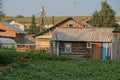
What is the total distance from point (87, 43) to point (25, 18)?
85195 millimetres

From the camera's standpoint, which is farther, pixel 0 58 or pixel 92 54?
pixel 92 54

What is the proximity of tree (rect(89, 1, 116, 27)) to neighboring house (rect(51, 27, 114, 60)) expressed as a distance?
22.4 meters

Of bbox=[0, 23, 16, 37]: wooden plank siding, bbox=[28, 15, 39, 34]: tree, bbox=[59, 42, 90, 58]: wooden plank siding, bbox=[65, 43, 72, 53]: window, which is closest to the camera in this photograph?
bbox=[59, 42, 90, 58]: wooden plank siding

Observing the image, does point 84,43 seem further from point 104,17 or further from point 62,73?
point 62,73

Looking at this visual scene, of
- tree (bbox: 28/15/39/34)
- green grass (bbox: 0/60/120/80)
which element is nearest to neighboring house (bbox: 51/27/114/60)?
green grass (bbox: 0/60/120/80)

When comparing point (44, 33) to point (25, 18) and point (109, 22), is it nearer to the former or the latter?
point (109, 22)

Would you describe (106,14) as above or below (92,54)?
above

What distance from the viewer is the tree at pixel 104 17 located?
64.9 meters

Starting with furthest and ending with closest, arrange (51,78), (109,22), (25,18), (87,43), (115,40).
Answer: (25,18)
(109,22)
(87,43)
(115,40)
(51,78)

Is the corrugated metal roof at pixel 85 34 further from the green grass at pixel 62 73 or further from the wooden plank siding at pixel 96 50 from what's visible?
the green grass at pixel 62 73

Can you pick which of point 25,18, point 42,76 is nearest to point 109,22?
point 42,76

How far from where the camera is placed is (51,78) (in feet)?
47.7

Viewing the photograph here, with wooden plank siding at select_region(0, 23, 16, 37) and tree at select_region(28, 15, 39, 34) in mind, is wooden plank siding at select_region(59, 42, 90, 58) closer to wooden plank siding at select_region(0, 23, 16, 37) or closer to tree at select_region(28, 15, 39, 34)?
wooden plank siding at select_region(0, 23, 16, 37)

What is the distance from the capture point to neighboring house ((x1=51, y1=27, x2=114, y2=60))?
40.8m
